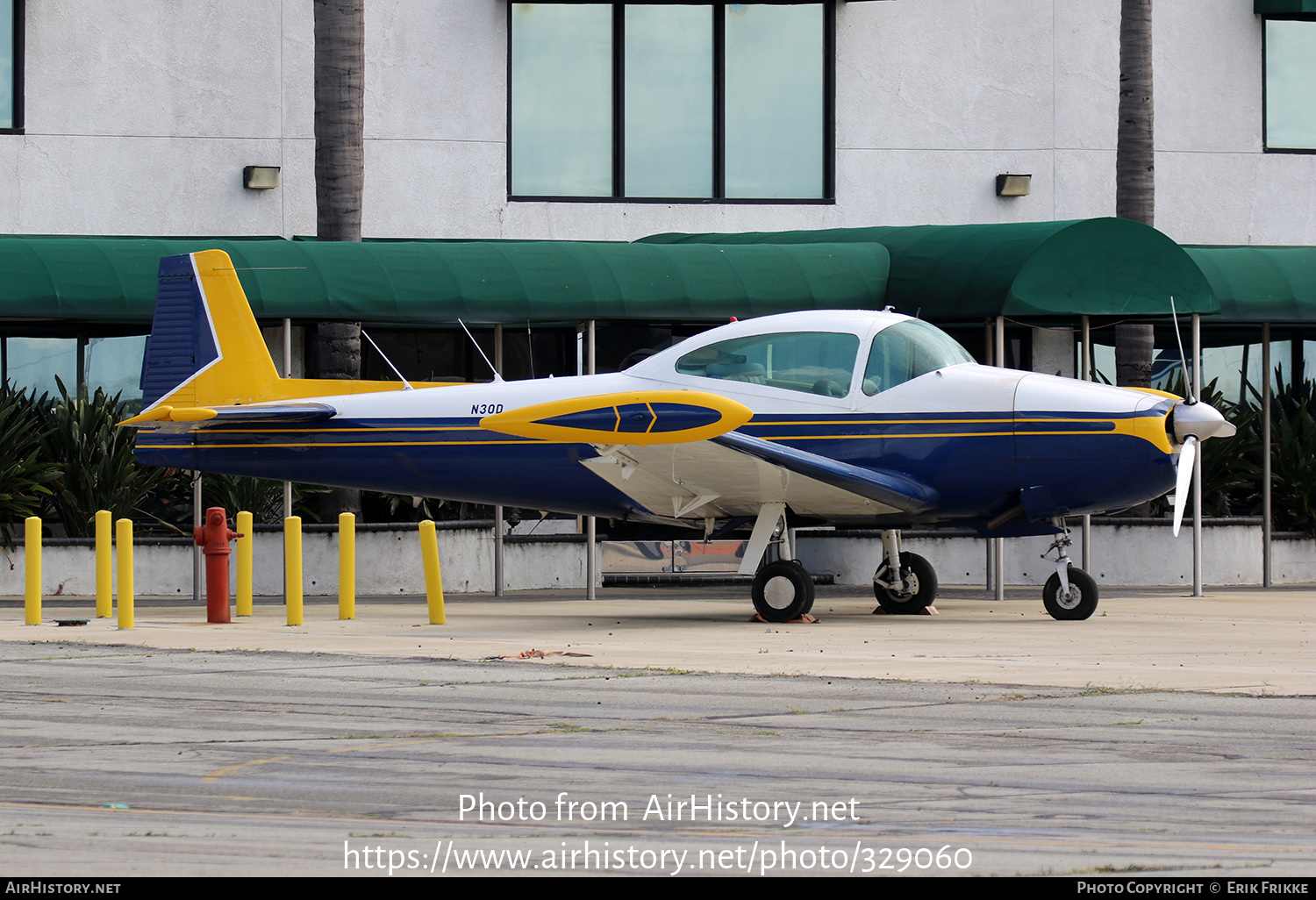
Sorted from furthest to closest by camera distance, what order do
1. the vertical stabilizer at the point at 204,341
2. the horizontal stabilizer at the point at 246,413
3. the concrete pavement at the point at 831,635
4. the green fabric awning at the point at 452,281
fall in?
the green fabric awning at the point at 452,281 < the vertical stabilizer at the point at 204,341 < the horizontal stabilizer at the point at 246,413 < the concrete pavement at the point at 831,635

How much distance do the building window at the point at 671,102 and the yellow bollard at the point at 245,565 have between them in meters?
8.75

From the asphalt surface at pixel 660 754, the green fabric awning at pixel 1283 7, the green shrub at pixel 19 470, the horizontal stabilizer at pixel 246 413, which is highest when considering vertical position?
the green fabric awning at pixel 1283 7

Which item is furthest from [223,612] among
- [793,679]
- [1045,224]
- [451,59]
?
[451,59]

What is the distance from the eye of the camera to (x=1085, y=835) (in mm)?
5113

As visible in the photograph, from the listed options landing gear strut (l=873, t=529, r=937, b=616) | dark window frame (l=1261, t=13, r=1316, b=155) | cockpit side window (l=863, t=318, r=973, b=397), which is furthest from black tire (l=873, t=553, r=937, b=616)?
dark window frame (l=1261, t=13, r=1316, b=155)

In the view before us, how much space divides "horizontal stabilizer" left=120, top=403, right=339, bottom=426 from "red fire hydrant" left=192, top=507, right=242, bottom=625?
1.02m

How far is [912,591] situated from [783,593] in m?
1.76

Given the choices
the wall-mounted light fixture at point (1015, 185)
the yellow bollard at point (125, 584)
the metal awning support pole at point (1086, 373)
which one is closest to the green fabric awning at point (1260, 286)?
the metal awning support pole at point (1086, 373)

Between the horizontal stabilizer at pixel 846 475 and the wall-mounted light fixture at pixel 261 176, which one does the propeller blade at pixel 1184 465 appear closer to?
the horizontal stabilizer at pixel 846 475

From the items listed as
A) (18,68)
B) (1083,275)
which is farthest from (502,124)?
(1083,275)

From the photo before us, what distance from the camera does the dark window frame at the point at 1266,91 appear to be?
22.2 meters

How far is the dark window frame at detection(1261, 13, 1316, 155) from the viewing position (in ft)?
72.8

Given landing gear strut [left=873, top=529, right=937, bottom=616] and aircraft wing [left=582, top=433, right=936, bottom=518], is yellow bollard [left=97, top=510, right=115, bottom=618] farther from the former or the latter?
landing gear strut [left=873, top=529, right=937, bottom=616]

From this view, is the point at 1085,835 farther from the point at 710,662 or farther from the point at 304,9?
the point at 304,9
